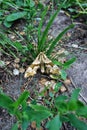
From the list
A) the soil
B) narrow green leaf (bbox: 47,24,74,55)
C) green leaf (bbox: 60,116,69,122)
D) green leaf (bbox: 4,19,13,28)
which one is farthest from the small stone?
green leaf (bbox: 60,116,69,122)

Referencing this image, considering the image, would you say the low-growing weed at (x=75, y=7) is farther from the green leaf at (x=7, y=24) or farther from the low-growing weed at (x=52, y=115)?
the low-growing weed at (x=52, y=115)

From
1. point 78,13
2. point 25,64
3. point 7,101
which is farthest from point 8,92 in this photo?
point 78,13

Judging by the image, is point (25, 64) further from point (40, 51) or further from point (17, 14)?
point (17, 14)

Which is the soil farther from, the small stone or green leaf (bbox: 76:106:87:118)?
green leaf (bbox: 76:106:87:118)

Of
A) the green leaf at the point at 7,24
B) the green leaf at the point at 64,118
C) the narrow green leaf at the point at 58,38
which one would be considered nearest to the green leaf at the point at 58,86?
the narrow green leaf at the point at 58,38

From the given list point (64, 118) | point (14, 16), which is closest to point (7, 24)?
point (14, 16)

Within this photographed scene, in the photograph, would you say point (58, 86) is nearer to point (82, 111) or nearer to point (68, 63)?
point (68, 63)

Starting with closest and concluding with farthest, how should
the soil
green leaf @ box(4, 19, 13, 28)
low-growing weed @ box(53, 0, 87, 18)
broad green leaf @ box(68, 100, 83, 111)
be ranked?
1. broad green leaf @ box(68, 100, 83, 111)
2. the soil
3. green leaf @ box(4, 19, 13, 28)
4. low-growing weed @ box(53, 0, 87, 18)
